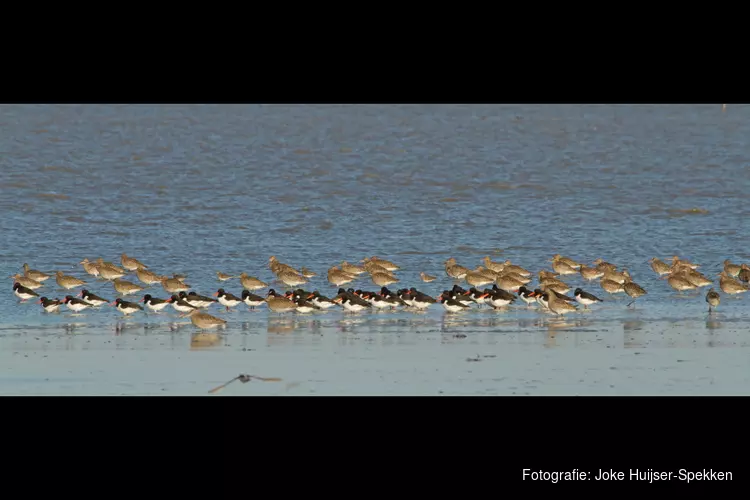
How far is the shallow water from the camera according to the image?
1270 centimetres

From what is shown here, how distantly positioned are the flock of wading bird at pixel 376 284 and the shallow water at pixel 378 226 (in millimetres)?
225

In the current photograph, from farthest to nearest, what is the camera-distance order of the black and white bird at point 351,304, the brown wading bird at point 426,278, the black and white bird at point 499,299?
the brown wading bird at point 426,278 → the black and white bird at point 499,299 → the black and white bird at point 351,304

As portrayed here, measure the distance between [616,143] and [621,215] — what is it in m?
13.8

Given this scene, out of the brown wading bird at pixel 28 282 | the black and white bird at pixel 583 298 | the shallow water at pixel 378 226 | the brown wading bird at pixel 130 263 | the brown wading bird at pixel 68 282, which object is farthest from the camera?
the brown wading bird at pixel 130 263

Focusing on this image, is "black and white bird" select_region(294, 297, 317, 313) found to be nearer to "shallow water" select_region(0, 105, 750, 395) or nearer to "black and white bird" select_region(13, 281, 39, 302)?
"shallow water" select_region(0, 105, 750, 395)

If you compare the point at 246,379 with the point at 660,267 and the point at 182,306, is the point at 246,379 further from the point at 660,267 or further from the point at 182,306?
the point at 660,267

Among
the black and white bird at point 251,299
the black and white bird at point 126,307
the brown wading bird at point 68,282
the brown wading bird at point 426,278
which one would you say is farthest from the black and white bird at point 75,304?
the brown wading bird at point 426,278

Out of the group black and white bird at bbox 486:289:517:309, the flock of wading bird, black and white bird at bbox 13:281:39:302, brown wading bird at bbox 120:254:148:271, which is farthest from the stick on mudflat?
brown wading bird at bbox 120:254:148:271

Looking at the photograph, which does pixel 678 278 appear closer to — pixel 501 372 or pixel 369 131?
pixel 501 372

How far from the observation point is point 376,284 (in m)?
19.2

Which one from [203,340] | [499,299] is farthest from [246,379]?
[499,299]

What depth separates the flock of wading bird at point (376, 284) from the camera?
55.8 feet

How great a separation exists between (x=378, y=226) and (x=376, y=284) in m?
5.32

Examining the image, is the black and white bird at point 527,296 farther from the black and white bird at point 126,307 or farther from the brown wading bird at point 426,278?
the black and white bird at point 126,307
